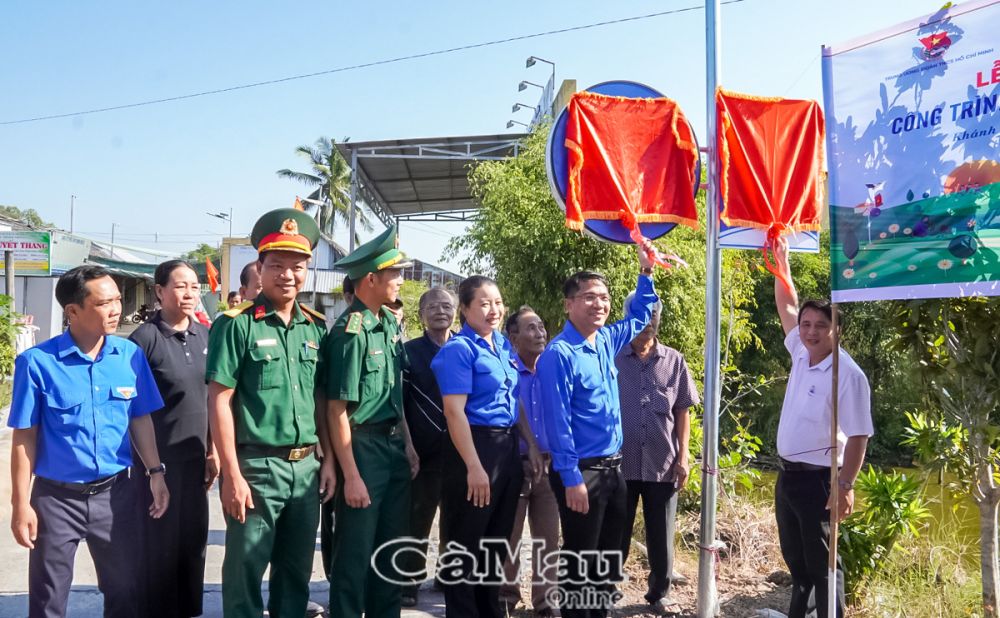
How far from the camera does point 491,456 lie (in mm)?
3398

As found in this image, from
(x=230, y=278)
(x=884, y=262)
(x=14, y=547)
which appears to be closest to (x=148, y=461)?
(x=14, y=547)

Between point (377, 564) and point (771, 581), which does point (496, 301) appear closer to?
point (377, 564)

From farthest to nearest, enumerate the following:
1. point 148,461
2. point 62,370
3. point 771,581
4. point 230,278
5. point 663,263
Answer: point 230,278, point 771,581, point 663,263, point 148,461, point 62,370

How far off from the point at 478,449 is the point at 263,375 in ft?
3.36

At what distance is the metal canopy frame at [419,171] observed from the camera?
1631 cm

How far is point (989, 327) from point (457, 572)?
2511 millimetres

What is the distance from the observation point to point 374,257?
132 inches

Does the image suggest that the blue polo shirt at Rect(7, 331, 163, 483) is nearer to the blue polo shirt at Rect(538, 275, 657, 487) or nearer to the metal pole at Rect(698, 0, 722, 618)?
the blue polo shirt at Rect(538, 275, 657, 487)

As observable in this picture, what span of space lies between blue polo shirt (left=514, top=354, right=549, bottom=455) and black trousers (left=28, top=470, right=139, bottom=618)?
187 cm

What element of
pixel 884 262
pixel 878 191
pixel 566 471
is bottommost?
pixel 566 471

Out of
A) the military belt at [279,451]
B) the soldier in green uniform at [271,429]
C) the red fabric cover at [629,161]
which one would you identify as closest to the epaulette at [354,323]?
the soldier in green uniform at [271,429]

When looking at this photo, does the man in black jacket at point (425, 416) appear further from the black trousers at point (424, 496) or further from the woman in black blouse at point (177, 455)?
the woman in black blouse at point (177, 455)

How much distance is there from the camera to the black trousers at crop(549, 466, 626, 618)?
345 cm

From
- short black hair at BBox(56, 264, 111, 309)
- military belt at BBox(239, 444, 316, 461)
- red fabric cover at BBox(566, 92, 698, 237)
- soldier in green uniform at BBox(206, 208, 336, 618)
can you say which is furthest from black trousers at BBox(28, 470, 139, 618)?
red fabric cover at BBox(566, 92, 698, 237)
